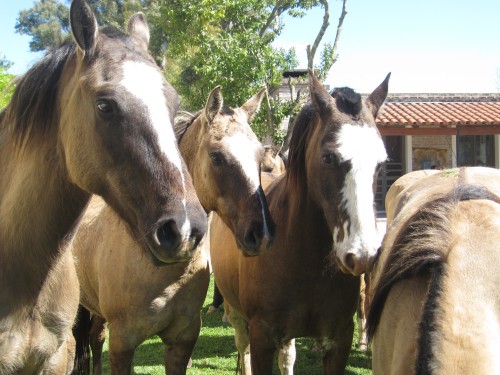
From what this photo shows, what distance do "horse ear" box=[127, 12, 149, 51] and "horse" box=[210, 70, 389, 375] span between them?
45.5 inches

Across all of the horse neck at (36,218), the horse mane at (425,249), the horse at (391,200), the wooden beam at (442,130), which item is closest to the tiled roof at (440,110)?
the wooden beam at (442,130)

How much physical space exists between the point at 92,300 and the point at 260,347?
4.94ft

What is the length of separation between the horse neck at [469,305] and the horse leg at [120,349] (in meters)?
2.24

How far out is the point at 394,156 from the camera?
1783cm

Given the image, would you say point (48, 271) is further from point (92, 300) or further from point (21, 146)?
point (92, 300)

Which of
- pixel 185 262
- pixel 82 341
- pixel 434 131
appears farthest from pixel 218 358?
pixel 434 131

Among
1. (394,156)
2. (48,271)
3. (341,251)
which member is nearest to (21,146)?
(48,271)

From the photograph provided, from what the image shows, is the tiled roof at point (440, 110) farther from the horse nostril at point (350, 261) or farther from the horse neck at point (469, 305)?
the horse neck at point (469, 305)

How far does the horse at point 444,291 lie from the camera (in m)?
2.05

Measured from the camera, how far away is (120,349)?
3.68m

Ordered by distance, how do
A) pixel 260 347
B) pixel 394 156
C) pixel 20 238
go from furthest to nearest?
pixel 394 156, pixel 260 347, pixel 20 238

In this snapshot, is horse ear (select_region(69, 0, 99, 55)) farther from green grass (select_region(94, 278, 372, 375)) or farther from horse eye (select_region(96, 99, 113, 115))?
green grass (select_region(94, 278, 372, 375))

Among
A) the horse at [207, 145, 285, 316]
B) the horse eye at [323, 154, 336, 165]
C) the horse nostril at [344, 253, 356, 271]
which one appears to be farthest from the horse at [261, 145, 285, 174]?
the horse nostril at [344, 253, 356, 271]

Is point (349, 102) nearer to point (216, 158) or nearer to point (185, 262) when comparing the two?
point (216, 158)
